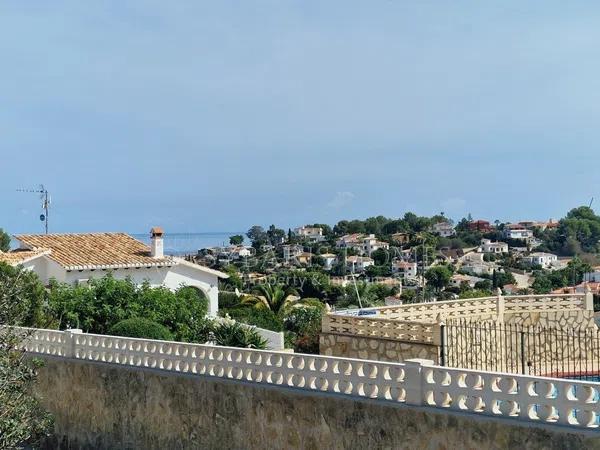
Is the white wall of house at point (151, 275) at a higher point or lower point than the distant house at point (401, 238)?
lower

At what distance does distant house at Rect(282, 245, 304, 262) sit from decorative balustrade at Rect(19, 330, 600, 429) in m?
122

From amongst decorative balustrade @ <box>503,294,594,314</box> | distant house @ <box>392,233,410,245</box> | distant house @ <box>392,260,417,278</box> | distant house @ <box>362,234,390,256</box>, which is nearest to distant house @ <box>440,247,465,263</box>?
distant house @ <box>392,233,410,245</box>

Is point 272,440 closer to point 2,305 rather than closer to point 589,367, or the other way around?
point 2,305

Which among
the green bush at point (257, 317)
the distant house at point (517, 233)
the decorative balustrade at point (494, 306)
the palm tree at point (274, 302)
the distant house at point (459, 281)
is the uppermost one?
the distant house at point (517, 233)

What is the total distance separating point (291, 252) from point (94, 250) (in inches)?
4434

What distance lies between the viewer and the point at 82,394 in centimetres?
2214

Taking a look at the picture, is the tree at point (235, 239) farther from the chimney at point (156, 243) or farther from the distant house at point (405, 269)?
the chimney at point (156, 243)

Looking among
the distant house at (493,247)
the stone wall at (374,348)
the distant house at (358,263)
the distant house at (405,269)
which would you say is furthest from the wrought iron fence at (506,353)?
the distant house at (493,247)

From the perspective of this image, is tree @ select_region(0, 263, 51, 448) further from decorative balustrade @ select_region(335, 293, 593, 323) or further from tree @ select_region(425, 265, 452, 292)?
tree @ select_region(425, 265, 452, 292)

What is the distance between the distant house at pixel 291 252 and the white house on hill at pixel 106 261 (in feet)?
342

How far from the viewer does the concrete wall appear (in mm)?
14172

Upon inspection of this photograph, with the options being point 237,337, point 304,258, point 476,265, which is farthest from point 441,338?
point 476,265

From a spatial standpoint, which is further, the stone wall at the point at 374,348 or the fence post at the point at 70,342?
the stone wall at the point at 374,348

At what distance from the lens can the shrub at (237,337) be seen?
2792cm
